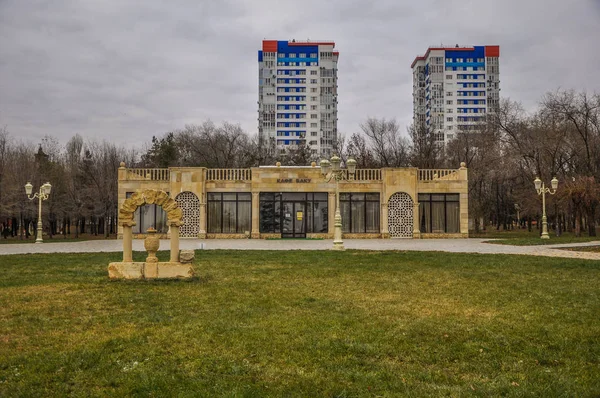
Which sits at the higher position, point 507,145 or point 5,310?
point 507,145

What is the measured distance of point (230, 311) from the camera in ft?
26.2

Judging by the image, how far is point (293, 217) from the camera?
35.7 meters

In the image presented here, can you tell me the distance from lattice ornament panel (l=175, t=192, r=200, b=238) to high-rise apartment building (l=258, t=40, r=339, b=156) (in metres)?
79.0

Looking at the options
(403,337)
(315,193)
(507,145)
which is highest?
(507,145)

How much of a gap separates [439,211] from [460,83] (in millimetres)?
94192

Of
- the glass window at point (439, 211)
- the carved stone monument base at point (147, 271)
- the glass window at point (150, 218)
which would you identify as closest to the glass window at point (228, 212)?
the glass window at point (150, 218)

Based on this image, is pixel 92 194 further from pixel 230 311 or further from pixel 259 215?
pixel 230 311

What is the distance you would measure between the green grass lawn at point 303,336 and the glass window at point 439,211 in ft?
77.1

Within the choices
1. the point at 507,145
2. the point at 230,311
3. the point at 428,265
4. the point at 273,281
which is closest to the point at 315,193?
the point at 507,145

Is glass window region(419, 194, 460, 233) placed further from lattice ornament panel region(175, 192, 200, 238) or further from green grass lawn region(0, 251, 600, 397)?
green grass lawn region(0, 251, 600, 397)

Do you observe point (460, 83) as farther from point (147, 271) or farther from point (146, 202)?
point (147, 271)

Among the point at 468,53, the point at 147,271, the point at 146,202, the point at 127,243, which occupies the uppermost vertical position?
the point at 468,53

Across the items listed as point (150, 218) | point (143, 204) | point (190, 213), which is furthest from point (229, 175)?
point (143, 204)

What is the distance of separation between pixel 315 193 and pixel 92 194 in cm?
2433
